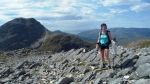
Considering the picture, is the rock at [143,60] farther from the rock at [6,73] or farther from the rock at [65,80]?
the rock at [6,73]

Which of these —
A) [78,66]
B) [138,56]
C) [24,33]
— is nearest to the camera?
[138,56]

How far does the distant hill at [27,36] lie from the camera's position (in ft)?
347

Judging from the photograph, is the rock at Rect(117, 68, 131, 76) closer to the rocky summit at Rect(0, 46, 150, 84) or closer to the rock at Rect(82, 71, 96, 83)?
the rocky summit at Rect(0, 46, 150, 84)

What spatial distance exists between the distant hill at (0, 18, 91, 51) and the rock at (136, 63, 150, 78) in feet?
256

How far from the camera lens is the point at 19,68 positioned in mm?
39531

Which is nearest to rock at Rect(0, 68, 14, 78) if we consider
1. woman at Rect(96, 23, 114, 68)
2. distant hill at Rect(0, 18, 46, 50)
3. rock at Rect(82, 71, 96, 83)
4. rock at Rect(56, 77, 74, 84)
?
rock at Rect(56, 77, 74, 84)

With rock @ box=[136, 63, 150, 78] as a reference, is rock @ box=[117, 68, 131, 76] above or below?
below

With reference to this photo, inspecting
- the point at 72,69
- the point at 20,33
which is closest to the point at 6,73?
the point at 72,69

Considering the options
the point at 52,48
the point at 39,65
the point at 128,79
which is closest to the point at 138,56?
the point at 128,79

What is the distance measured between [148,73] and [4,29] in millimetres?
123161

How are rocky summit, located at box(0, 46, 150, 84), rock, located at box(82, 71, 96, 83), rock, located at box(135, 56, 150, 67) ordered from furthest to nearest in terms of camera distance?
rock, located at box(82, 71, 96, 83), rock, located at box(135, 56, 150, 67), rocky summit, located at box(0, 46, 150, 84)

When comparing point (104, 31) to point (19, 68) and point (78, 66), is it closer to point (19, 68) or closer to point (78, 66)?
point (78, 66)

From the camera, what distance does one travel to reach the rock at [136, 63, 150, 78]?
23.0m

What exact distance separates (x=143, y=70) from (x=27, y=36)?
109m
